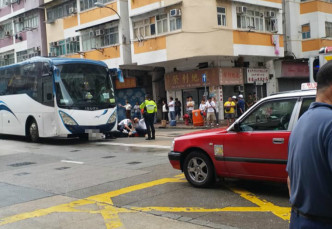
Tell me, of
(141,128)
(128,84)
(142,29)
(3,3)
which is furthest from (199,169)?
(3,3)

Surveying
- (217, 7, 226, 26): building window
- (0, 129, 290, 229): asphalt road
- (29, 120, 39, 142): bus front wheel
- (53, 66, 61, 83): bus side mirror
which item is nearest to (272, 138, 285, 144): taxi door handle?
(0, 129, 290, 229): asphalt road

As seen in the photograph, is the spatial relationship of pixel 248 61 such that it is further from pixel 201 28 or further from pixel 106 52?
pixel 106 52

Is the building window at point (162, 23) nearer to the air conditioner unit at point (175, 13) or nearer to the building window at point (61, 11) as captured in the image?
the air conditioner unit at point (175, 13)

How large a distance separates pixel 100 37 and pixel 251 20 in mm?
10914

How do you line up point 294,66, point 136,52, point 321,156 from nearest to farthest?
point 321,156
point 136,52
point 294,66

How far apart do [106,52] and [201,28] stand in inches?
337

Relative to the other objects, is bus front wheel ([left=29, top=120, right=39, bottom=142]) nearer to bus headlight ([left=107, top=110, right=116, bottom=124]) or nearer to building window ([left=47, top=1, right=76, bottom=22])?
bus headlight ([left=107, top=110, right=116, bottom=124])

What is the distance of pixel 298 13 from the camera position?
95.1ft

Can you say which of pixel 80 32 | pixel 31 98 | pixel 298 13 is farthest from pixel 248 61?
pixel 31 98

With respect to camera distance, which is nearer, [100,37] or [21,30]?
[100,37]

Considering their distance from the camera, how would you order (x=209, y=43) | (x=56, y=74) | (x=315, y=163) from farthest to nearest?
1. (x=209, y=43)
2. (x=56, y=74)
3. (x=315, y=163)

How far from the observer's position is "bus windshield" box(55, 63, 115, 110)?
14.9 m

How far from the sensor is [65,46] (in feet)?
107

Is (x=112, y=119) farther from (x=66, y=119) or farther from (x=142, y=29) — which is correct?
(x=142, y=29)
